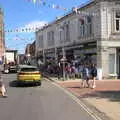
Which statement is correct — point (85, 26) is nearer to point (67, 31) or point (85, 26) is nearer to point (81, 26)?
point (81, 26)

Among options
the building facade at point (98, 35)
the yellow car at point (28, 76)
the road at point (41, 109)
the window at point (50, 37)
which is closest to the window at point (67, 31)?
the building facade at point (98, 35)

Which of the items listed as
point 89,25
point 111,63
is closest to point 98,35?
point 111,63

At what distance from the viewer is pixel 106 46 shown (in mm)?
42281

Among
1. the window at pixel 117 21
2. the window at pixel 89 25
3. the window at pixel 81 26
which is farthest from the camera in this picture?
the window at pixel 81 26

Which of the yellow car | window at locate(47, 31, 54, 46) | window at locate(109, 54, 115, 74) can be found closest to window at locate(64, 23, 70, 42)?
window at locate(47, 31, 54, 46)

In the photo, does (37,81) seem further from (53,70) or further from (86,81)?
(53,70)

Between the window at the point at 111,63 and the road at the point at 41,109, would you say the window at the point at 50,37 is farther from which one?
the road at the point at 41,109

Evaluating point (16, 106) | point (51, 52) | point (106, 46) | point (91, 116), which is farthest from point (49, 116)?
point (51, 52)

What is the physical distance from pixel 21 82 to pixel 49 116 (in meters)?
17.2

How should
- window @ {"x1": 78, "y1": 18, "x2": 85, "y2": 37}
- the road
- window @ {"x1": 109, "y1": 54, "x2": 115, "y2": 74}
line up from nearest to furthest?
the road, window @ {"x1": 109, "y1": 54, "x2": 115, "y2": 74}, window @ {"x1": 78, "y1": 18, "x2": 85, "y2": 37}

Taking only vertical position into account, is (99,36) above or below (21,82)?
above

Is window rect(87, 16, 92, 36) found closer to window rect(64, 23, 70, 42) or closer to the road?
window rect(64, 23, 70, 42)

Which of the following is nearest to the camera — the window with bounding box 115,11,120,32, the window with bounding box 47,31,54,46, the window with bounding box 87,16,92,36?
the window with bounding box 115,11,120,32

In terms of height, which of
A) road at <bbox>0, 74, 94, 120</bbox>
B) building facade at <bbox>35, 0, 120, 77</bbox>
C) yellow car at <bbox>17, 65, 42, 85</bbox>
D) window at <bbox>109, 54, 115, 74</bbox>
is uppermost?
building facade at <bbox>35, 0, 120, 77</bbox>
